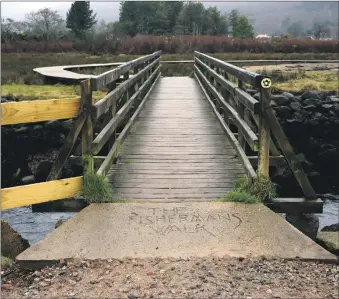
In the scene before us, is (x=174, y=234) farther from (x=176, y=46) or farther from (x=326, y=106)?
(x=176, y=46)

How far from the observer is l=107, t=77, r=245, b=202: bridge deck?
6.33 meters

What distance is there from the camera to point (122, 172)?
A: 6.97 metres

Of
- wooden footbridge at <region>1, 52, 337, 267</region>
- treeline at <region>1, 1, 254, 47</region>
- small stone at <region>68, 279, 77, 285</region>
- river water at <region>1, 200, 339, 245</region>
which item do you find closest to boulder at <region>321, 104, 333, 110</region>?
river water at <region>1, 200, 339, 245</region>

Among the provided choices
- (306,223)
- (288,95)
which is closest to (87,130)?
(306,223)

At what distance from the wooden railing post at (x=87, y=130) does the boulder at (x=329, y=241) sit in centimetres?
344

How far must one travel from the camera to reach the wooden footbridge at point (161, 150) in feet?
18.4

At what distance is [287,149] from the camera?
590cm

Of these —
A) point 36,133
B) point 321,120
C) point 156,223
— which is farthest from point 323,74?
point 156,223

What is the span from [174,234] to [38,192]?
1.60 meters

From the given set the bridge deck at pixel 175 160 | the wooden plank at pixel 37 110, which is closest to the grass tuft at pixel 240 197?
the bridge deck at pixel 175 160

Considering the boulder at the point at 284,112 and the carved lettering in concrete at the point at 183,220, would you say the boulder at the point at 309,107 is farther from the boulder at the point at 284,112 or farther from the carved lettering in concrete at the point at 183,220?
the carved lettering in concrete at the point at 183,220

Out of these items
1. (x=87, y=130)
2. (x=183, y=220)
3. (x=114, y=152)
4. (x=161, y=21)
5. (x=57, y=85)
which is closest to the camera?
(x=183, y=220)

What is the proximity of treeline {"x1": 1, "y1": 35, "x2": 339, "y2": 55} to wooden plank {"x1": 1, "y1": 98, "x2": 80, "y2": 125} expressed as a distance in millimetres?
34841

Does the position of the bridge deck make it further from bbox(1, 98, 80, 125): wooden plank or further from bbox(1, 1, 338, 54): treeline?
bbox(1, 1, 338, 54): treeline
